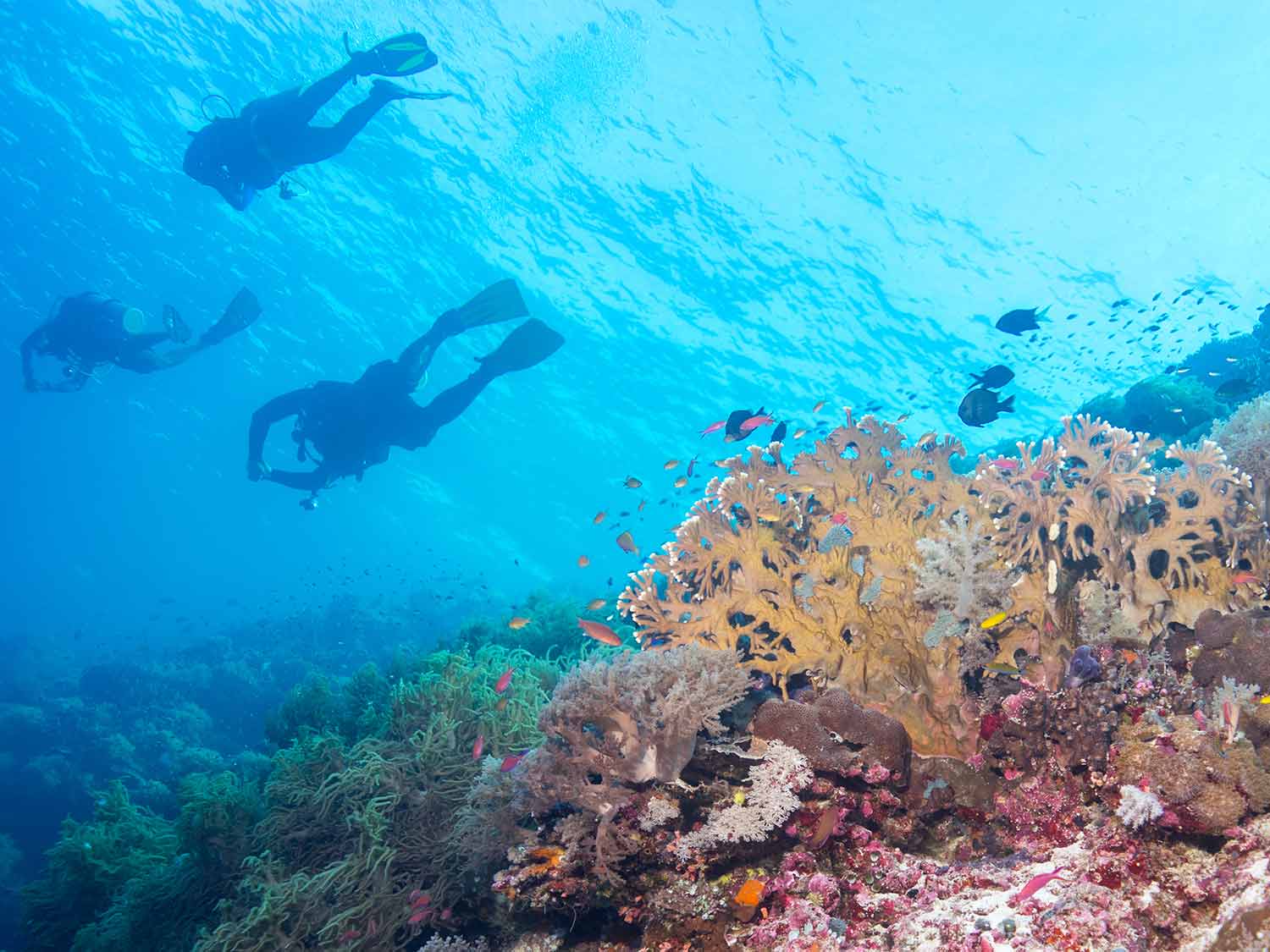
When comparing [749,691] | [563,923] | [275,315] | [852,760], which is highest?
[275,315]

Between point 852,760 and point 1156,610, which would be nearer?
point 852,760

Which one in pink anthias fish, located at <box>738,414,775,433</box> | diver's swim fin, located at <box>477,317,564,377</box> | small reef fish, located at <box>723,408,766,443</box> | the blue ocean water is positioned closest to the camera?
pink anthias fish, located at <box>738,414,775,433</box>

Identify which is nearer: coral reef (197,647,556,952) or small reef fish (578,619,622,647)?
coral reef (197,647,556,952)

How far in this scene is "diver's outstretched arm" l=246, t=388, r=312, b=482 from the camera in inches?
517

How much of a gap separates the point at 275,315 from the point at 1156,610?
41.3 m

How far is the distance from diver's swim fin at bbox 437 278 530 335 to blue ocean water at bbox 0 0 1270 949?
10.1 m

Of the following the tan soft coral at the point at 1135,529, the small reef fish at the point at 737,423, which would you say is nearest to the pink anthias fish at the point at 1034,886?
the tan soft coral at the point at 1135,529

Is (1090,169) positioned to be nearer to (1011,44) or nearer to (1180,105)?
(1180,105)

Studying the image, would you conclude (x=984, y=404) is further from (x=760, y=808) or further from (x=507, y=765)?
(x=507, y=765)

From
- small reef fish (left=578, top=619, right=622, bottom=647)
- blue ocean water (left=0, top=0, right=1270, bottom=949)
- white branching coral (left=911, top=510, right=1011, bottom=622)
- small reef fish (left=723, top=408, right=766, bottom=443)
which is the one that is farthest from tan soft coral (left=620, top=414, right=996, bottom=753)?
blue ocean water (left=0, top=0, right=1270, bottom=949)

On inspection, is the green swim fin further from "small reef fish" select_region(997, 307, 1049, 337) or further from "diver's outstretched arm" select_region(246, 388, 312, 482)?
"small reef fish" select_region(997, 307, 1049, 337)

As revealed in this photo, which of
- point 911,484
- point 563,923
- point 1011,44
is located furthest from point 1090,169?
point 563,923

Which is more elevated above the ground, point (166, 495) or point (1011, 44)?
point (166, 495)

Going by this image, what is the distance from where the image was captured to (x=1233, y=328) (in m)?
25.2
